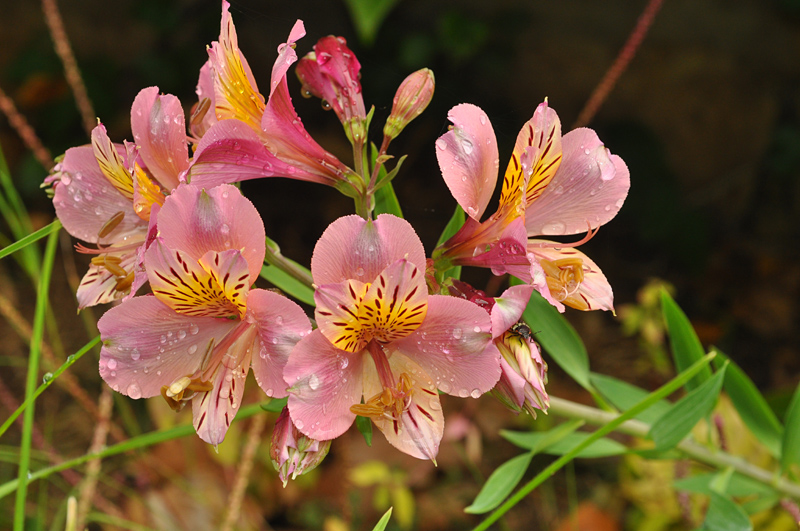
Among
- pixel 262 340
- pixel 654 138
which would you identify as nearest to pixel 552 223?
pixel 262 340

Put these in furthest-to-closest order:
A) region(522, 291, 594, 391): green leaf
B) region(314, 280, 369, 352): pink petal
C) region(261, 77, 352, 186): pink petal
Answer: region(522, 291, 594, 391): green leaf, region(261, 77, 352, 186): pink petal, region(314, 280, 369, 352): pink petal

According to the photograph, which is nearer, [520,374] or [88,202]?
[520,374]

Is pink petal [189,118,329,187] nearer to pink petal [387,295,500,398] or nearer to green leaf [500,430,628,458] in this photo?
pink petal [387,295,500,398]

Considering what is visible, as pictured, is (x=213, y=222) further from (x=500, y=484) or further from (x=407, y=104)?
(x=500, y=484)

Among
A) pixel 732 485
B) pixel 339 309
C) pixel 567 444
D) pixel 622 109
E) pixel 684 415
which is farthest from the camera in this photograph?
pixel 622 109

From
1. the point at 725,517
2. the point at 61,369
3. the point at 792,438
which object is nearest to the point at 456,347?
the point at 61,369

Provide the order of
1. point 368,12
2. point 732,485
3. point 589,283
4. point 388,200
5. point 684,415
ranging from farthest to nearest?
point 368,12
point 732,485
point 684,415
point 388,200
point 589,283

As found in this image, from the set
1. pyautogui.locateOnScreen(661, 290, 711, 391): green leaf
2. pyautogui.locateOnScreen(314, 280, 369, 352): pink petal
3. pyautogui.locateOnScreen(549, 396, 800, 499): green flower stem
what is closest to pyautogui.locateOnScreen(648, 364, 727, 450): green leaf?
pyautogui.locateOnScreen(549, 396, 800, 499): green flower stem

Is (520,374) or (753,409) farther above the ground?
(520,374)
